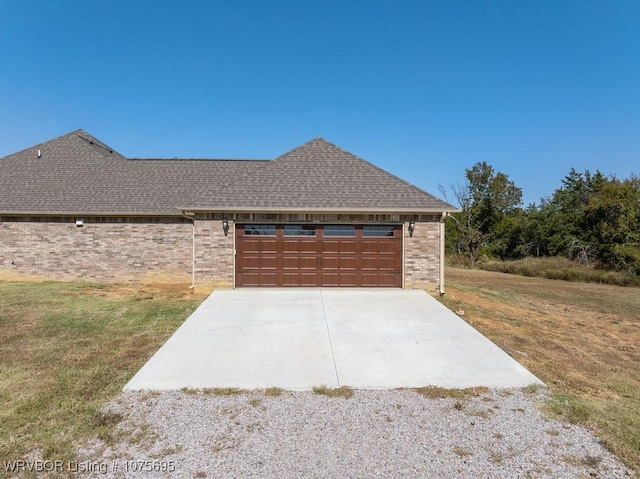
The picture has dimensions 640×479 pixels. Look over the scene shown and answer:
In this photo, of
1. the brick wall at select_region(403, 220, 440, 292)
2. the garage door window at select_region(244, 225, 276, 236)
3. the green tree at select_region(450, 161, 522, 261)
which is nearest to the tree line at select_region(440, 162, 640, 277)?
the green tree at select_region(450, 161, 522, 261)

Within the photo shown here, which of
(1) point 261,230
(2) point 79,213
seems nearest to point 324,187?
(1) point 261,230

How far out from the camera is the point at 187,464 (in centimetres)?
349

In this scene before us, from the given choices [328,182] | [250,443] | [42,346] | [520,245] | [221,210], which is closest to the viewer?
[250,443]

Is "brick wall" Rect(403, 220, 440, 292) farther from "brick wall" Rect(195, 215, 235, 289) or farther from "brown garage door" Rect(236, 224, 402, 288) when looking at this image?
"brick wall" Rect(195, 215, 235, 289)

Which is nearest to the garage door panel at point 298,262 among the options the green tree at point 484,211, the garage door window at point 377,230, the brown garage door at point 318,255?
the brown garage door at point 318,255

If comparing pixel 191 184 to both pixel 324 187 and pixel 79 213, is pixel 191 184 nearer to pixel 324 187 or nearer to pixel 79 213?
pixel 79 213

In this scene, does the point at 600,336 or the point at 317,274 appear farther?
the point at 317,274

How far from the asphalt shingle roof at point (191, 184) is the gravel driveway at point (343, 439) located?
7.68 metres

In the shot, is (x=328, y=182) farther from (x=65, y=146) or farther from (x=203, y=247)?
(x=65, y=146)

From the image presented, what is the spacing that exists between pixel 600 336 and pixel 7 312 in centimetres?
1462

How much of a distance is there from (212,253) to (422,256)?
7.00m

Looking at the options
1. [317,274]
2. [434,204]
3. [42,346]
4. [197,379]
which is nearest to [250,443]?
[197,379]

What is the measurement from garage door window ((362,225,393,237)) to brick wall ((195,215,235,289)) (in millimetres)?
4429

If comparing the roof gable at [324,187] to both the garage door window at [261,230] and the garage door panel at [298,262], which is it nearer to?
the garage door window at [261,230]
